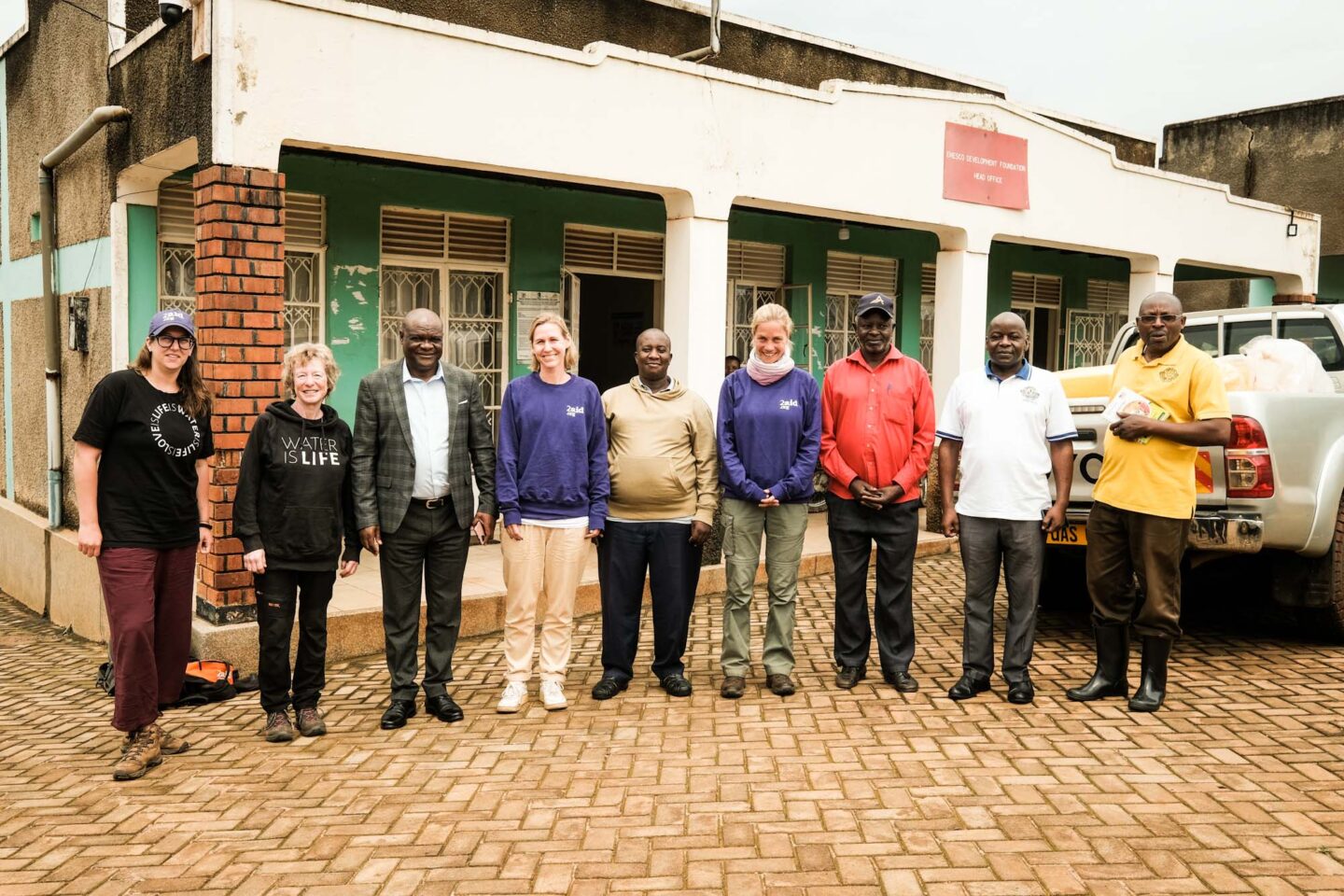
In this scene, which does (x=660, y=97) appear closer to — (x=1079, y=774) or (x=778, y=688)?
(x=778, y=688)

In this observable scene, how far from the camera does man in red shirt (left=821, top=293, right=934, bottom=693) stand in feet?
18.2

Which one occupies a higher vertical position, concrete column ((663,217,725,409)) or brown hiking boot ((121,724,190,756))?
concrete column ((663,217,725,409))

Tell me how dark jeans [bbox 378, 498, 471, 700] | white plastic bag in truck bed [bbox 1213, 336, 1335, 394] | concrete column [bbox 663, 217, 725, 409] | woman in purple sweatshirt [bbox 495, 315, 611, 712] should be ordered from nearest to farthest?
dark jeans [bbox 378, 498, 471, 700] → woman in purple sweatshirt [bbox 495, 315, 611, 712] → white plastic bag in truck bed [bbox 1213, 336, 1335, 394] → concrete column [bbox 663, 217, 725, 409]

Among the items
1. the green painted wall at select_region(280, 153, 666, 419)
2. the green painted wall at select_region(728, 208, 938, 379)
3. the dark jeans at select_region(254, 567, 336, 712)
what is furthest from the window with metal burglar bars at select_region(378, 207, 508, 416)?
the dark jeans at select_region(254, 567, 336, 712)

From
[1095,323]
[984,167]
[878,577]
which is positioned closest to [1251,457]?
[878,577]

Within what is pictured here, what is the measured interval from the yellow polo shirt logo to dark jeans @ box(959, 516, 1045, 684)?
0.47m

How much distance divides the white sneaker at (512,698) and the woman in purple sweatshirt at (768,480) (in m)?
1.02

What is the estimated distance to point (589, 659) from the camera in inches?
255

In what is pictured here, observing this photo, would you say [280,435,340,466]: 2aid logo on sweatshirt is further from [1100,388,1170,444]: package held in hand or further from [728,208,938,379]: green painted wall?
[728,208,938,379]: green painted wall

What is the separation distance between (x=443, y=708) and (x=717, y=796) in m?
1.62

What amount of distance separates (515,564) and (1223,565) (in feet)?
13.9

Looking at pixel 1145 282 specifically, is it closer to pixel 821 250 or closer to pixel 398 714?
pixel 821 250

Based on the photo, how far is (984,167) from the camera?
33.4 feet

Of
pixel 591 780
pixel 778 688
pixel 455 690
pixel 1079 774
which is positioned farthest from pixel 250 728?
pixel 1079 774
